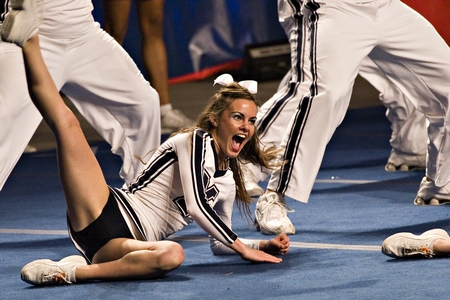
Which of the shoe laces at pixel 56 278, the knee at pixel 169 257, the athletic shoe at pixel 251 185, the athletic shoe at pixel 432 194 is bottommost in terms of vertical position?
the athletic shoe at pixel 251 185

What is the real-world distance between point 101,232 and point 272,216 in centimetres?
98

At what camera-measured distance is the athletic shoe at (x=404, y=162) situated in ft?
18.1

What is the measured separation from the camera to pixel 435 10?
5074mm

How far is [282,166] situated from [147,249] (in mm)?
1055

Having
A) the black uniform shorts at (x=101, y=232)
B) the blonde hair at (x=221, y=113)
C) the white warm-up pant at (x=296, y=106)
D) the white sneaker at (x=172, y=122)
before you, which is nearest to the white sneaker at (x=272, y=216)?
the white warm-up pant at (x=296, y=106)

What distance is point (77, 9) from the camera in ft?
12.9

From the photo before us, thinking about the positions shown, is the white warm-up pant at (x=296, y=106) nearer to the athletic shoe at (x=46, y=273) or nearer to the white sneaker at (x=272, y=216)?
the white sneaker at (x=272, y=216)

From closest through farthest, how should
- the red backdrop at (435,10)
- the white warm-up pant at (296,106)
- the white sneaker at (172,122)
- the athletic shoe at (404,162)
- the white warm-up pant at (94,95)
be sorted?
the white warm-up pant at (94,95) → the white warm-up pant at (296,106) → the red backdrop at (435,10) → the athletic shoe at (404,162) → the white sneaker at (172,122)

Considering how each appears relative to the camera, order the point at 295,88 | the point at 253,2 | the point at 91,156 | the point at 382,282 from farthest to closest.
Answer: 1. the point at 253,2
2. the point at 295,88
3. the point at 91,156
4. the point at 382,282

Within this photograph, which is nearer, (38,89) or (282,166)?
(38,89)

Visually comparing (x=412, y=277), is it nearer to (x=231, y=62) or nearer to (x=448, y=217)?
(x=448, y=217)

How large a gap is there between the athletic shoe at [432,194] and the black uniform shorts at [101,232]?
5.66 ft

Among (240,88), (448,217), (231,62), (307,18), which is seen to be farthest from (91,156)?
(231,62)

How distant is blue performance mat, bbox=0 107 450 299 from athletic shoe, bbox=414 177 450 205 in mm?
80
